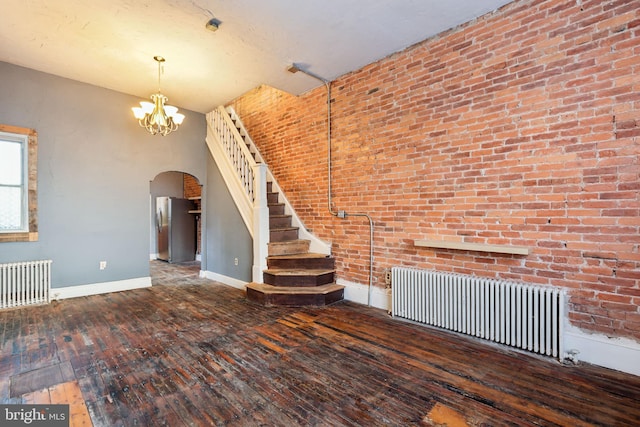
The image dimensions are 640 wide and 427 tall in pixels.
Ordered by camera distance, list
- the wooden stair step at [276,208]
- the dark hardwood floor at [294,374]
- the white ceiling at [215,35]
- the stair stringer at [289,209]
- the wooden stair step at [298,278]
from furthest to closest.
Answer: the wooden stair step at [276,208] → the stair stringer at [289,209] → the wooden stair step at [298,278] → the white ceiling at [215,35] → the dark hardwood floor at [294,374]

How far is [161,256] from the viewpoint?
8461mm

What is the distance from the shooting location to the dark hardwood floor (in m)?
1.93

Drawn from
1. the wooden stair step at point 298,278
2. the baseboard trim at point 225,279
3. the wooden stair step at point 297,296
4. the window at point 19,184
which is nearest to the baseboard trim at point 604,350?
the wooden stair step at point 297,296

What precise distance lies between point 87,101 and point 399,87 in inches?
193

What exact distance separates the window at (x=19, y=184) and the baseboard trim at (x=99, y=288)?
902 mm

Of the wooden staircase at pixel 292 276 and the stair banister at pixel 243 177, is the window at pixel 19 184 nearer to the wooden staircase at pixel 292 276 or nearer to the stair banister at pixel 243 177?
the stair banister at pixel 243 177

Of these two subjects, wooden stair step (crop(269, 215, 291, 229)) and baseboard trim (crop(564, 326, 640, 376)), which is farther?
wooden stair step (crop(269, 215, 291, 229))

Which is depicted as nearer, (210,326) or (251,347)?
(251,347)

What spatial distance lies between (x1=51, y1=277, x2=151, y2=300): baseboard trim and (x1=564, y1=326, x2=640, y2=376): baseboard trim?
19.8ft

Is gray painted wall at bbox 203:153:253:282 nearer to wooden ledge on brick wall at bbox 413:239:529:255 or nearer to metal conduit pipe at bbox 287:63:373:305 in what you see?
metal conduit pipe at bbox 287:63:373:305

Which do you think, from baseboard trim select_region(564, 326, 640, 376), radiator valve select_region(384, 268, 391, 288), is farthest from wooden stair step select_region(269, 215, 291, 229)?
baseboard trim select_region(564, 326, 640, 376)

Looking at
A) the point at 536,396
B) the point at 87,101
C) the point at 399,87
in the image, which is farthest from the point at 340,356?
the point at 87,101

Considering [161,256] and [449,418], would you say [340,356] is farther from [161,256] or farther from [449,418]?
[161,256]

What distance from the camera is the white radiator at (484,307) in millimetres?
2646
